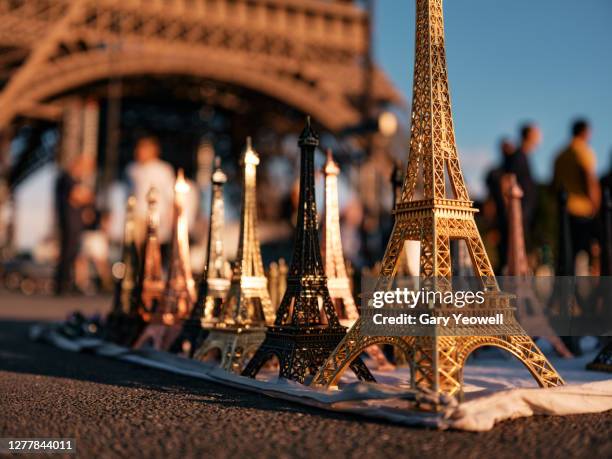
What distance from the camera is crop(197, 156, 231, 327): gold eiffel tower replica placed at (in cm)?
658

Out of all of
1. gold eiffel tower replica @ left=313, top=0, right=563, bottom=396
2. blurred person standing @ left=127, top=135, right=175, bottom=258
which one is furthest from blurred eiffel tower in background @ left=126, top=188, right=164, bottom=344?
gold eiffel tower replica @ left=313, top=0, right=563, bottom=396

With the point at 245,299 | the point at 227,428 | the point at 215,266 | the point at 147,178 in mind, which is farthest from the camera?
the point at 147,178

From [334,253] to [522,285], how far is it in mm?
2157

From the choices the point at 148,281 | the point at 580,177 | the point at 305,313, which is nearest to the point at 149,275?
the point at 148,281

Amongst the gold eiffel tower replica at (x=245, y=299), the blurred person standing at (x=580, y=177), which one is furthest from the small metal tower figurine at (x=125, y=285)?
the blurred person standing at (x=580, y=177)

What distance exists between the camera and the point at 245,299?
5.99m

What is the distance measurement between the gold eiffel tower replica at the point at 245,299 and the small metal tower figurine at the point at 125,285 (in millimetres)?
2318

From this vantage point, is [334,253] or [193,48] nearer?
[334,253]

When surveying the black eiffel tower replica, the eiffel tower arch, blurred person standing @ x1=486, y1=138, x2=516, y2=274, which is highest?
the eiffel tower arch

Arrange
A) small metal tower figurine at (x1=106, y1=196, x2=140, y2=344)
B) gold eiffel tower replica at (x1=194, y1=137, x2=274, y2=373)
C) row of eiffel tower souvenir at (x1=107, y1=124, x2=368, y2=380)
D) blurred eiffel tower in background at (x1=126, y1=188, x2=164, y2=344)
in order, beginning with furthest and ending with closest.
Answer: small metal tower figurine at (x1=106, y1=196, x2=140, y2=344) < blurred eiffel tower in background at (x1=126, y1=188, x2=164, y2=344) < gold eiffel tower replica at (x1=194, y1=137, x2=274, y2=373) < row of eiffel tower souvenir at (x1=107, y1=124, x2=368, y2=380)

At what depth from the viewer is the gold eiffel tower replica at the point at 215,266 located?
21.6 ft

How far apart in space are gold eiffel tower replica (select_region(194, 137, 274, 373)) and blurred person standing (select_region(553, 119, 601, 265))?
14.5ft

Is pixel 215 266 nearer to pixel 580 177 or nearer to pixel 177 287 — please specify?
pixel 177 287

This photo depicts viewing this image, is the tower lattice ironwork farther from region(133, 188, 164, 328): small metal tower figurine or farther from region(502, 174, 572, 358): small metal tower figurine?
region(502, 174, 572, 358): small metal tower figurine
